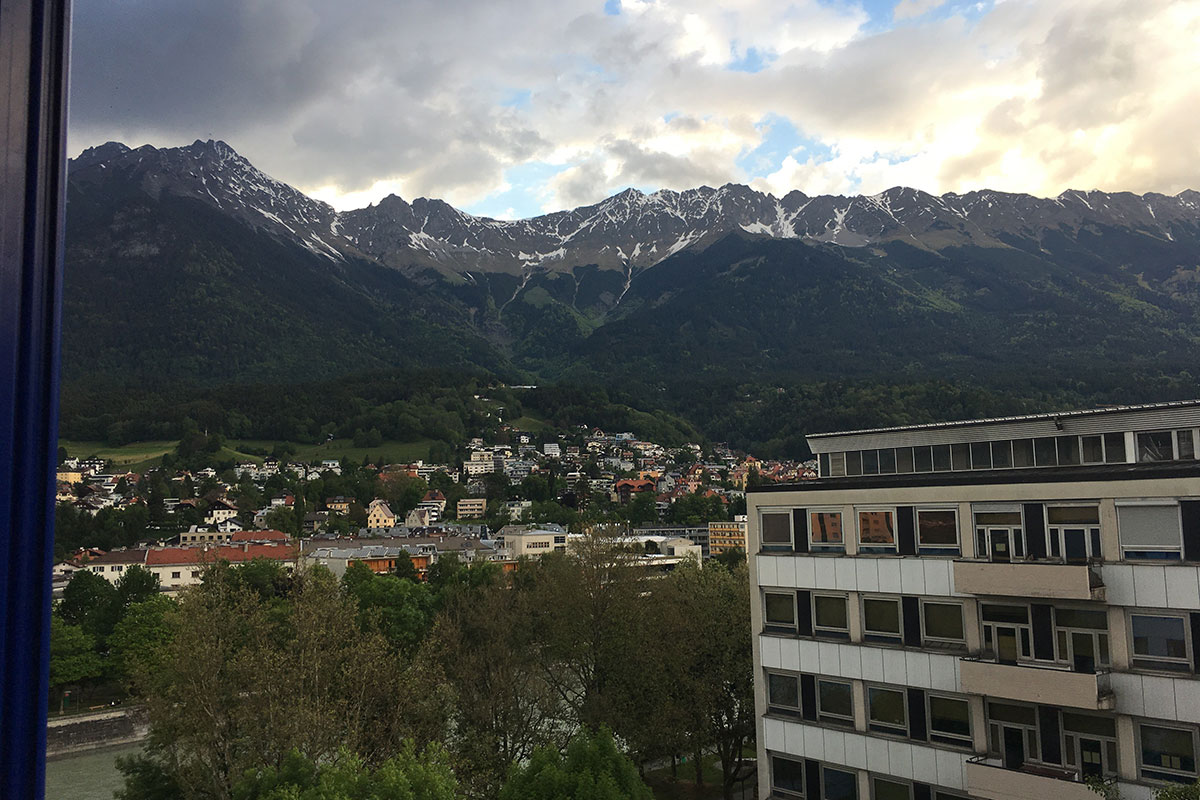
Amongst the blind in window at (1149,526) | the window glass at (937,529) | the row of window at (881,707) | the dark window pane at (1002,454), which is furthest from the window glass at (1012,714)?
the dark window pane at (1002,454)

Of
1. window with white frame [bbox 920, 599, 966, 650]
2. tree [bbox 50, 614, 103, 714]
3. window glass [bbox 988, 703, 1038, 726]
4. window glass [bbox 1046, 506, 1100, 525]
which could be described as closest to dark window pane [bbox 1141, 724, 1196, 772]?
window glass [bbox 988, 703, 1038, 726]

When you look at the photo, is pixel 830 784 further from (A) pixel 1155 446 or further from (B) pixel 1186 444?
(B) pixel 1186 444

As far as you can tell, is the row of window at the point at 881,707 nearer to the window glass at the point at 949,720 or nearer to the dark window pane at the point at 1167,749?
the window glass at the point at 949,720

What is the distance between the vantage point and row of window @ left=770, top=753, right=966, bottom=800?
1503 centimetres

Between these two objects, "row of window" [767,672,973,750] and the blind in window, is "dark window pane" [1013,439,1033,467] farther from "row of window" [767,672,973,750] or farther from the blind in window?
"row of window" [767,672,973,750]

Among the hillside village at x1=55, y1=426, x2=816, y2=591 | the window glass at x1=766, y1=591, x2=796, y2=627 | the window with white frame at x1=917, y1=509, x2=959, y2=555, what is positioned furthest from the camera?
the hillside village at x1=55, y1=426, x2=816, y2=591

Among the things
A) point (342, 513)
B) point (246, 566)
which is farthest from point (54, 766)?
point (342, 513)

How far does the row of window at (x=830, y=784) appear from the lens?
15031 millimetres

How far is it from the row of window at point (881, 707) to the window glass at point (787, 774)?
0.94 metres

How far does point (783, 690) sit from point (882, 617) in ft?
9.02

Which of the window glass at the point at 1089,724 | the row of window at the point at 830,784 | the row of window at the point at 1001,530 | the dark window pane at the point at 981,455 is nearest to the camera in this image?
the row of window at the point at 1001,530

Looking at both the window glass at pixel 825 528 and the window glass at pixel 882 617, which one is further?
the window glass at pixel 825 528

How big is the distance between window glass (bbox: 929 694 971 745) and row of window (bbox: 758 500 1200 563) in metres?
2.58

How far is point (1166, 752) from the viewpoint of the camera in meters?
12.6
